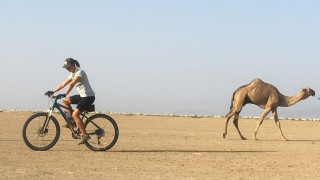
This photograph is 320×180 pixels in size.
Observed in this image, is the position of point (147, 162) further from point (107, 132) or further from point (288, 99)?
point (288, 99)

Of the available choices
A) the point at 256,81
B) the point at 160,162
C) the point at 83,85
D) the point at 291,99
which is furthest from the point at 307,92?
the point at 160,162

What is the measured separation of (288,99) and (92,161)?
13611 millimetres

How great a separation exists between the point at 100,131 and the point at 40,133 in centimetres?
142

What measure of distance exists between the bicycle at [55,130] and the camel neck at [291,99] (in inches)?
440

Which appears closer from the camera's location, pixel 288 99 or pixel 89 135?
pixel 89 135

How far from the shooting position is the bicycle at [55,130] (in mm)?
14555

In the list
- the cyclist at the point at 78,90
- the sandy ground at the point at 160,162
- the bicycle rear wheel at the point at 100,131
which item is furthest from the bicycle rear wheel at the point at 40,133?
the bicycle rear wheel at the point at 100,131

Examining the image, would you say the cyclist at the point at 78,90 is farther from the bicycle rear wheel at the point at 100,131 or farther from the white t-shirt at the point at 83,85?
the bicycle rear wheel at the point at 100,131

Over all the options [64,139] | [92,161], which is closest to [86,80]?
[92,161]

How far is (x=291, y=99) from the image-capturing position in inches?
972

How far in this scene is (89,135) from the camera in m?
14.6

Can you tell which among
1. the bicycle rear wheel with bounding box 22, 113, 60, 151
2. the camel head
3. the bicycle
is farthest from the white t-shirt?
the camel head

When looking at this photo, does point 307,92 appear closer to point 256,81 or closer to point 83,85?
point 256,81

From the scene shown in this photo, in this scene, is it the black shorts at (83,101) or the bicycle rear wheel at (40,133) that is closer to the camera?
the black shorts at (83,101)
